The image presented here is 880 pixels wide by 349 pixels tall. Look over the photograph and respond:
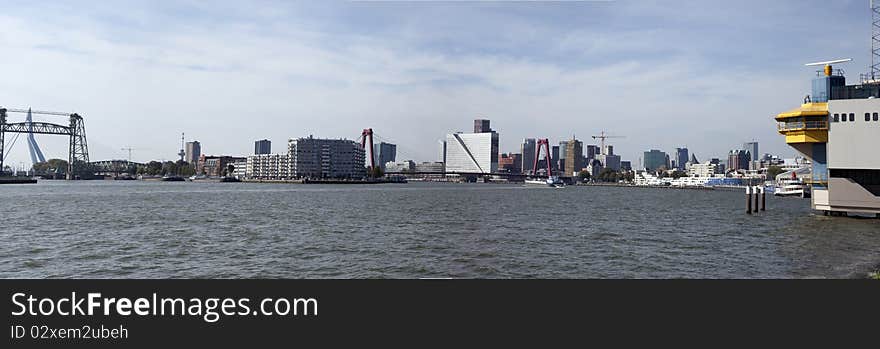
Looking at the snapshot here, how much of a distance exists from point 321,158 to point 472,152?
5155cm

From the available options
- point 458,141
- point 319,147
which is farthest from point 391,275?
point 458,141

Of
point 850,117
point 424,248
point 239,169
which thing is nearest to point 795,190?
point 850,117

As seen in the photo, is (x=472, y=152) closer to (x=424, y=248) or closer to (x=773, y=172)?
(x=773, y=172)

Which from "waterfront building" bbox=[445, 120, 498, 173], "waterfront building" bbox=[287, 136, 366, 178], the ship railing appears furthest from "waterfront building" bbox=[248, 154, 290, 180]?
the ship railing

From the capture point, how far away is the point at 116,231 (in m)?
22.2

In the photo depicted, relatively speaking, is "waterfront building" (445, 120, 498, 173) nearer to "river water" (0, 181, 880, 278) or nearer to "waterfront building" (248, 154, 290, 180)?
"waterfront building" (248, 154, 290, 180)

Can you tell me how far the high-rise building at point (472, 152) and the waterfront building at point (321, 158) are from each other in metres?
36.5

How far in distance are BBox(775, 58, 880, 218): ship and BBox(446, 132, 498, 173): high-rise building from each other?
14906 cm

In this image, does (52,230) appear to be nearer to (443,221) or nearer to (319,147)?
(443,221)

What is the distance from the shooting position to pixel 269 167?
158375 mm

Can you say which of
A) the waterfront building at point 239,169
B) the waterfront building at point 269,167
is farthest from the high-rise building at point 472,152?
the waterfront building at point 239,169

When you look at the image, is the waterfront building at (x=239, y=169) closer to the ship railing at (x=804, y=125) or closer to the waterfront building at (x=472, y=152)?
the waterfront building at (x=472, y=152)

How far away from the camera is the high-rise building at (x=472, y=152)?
589ft
